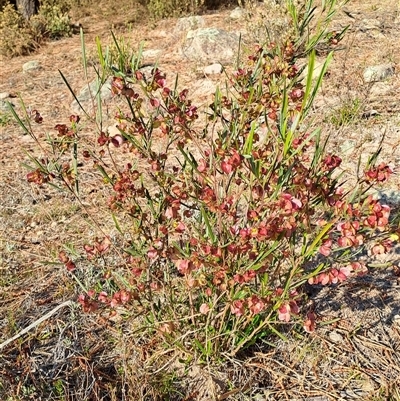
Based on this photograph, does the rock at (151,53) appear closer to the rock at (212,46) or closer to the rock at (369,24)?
the rock at (212,46)

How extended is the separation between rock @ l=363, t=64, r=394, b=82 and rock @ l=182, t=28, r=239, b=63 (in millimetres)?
1592

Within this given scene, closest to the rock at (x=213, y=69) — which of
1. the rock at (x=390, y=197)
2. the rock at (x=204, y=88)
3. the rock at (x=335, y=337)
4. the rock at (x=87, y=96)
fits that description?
the rock at (x=204, y=88)

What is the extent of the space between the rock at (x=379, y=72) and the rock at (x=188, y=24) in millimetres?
2891

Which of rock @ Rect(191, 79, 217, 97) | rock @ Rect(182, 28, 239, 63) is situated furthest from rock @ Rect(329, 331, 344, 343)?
rock @ Rect(182, 28, 239, 63)

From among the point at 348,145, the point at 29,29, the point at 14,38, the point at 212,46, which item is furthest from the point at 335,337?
the point at 29,29

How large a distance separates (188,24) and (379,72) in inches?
126

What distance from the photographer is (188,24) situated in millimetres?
6883

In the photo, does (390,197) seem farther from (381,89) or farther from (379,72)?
(379,72)

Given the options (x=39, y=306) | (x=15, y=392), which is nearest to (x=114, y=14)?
(x=39, y=306)

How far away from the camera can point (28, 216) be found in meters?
3.44

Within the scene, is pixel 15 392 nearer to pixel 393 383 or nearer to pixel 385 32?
pixel 393 383

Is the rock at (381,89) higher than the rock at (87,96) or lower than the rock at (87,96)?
lower

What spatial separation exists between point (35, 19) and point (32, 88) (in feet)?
9.12

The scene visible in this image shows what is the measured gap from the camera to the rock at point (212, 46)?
5694 millimetres
